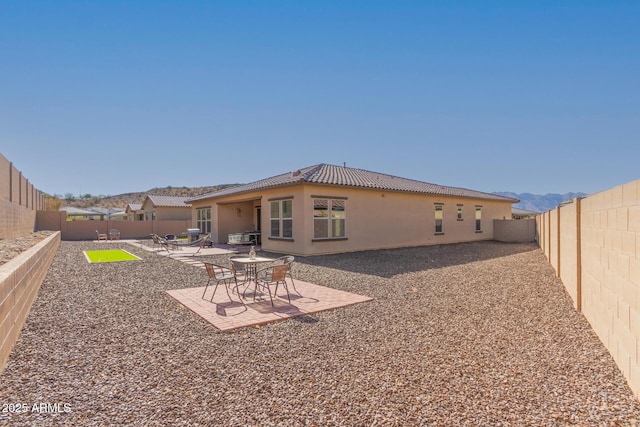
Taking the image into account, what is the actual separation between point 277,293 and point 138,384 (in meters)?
4.18

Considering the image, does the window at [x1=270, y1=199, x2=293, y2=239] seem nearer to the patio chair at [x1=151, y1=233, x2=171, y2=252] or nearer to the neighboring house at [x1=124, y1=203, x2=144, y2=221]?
the patio chair at [x1=151, y1=233, x2=171, y2=252]

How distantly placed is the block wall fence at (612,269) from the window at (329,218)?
902 centimetres

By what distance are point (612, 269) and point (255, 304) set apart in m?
5.41

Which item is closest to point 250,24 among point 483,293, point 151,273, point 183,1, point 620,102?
point 183,1

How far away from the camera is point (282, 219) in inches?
579

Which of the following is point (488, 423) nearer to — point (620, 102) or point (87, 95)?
point (87, 95)

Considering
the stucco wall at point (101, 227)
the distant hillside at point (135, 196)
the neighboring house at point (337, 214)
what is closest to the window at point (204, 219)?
the neighboring house at point (337, 214)

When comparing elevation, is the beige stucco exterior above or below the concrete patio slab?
above

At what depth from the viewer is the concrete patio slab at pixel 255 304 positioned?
540cm

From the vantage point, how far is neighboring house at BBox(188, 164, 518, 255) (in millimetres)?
13695

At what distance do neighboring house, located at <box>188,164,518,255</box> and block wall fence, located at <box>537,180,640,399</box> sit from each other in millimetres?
9028

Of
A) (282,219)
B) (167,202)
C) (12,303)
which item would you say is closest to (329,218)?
(282,219)

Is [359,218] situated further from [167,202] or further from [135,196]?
[135,196]

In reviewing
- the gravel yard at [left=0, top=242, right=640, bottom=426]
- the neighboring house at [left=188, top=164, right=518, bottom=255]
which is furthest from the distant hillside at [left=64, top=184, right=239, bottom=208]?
the gravel yard at [left=0, top=242, right=640, bottom=426]
